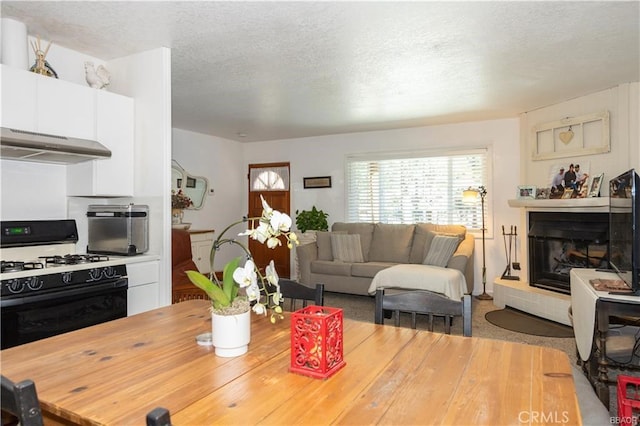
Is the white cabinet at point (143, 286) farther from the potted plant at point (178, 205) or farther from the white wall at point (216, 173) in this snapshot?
the white wall at point (216, 173)

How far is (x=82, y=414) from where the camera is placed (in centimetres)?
98

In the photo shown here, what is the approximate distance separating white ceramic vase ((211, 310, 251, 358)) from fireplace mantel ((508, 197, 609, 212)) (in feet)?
13.9

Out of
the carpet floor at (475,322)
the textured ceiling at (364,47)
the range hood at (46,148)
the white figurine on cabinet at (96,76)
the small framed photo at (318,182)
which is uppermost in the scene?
the textured ceiling at (364,47)

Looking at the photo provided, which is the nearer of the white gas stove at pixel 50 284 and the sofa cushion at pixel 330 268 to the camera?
the white gas stove at pixel 50 284

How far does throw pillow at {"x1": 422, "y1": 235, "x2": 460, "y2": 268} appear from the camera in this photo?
497 cm

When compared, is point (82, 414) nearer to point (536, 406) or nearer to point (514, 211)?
point (536, 406)

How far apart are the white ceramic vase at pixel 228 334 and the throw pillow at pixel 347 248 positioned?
14.4ft

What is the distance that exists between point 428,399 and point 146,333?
1116 mm

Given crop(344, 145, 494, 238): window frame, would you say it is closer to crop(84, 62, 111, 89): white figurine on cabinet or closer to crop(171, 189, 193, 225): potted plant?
crop(171, 189, 193, 225): potted plant

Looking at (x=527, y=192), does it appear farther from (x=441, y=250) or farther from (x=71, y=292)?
(x=71, y=292)

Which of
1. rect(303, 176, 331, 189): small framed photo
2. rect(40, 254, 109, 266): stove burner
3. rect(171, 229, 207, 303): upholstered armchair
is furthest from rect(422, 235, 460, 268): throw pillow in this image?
rect(40, 254, 109, 266): stove burner

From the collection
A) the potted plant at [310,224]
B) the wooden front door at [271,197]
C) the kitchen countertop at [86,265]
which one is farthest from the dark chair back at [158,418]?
the wooden front door at [271,197]

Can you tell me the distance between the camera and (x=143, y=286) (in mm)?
2967

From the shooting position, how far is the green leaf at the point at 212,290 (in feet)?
4.30
